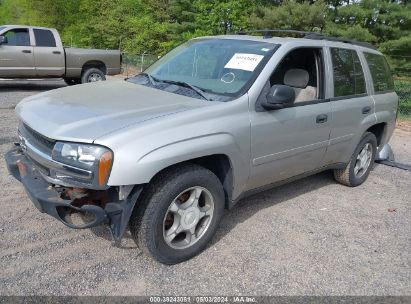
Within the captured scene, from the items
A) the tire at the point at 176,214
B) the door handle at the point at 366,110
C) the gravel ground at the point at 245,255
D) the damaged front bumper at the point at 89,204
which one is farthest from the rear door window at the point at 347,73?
the damaged front bumper at the point at 89,204

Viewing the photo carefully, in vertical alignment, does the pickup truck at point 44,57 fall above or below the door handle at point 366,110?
below

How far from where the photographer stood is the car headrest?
13.8 feet

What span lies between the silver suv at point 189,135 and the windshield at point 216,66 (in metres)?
0.01

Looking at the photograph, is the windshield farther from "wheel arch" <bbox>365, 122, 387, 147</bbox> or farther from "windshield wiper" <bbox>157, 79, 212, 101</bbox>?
"wheel arch" <bbox>365, 122, 387, 147</bbox>

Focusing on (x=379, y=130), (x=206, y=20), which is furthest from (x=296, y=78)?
(x=206, y=20)

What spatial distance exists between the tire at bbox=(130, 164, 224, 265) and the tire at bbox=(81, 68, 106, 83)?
9718mm

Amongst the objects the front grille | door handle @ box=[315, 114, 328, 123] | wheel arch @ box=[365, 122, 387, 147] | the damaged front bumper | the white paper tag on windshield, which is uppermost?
the white paper tag on windshield

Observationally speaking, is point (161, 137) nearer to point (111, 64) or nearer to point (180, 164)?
point (180, 164)

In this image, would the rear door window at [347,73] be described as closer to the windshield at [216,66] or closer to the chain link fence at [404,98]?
the windshield at [216,66]

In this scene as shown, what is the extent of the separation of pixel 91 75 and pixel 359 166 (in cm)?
931

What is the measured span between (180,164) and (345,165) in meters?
2.68

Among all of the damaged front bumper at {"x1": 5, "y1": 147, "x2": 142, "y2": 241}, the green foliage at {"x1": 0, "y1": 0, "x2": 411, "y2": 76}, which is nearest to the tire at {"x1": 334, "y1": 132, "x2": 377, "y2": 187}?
the damaged front bumper at {"x1": 5, "y1": 147, "x2": 142, "y2": 241}

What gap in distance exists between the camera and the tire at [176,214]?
2830 mm

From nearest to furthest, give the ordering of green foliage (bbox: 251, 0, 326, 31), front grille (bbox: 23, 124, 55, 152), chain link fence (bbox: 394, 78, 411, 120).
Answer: front grille (bbox: 23, 124, 55, 152) < chain link fence (bbox: 394, 78, 411, 120) < green foliage (bbox: 251, 0, 326, 31)
